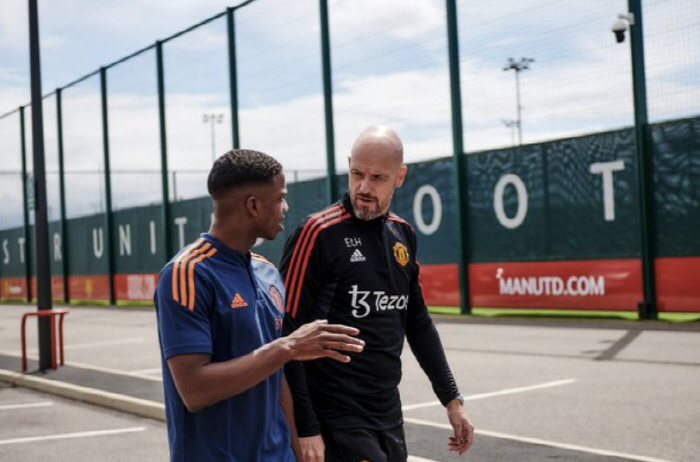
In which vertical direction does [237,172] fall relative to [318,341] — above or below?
above

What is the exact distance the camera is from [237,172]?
2807mm

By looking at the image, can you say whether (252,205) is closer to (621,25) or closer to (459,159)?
(621,25)

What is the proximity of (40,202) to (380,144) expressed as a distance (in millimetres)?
10334

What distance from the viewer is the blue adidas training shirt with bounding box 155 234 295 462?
264cm

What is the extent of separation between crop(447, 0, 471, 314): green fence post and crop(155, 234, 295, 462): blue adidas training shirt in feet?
58.2

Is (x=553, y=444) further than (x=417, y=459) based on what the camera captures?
Yes

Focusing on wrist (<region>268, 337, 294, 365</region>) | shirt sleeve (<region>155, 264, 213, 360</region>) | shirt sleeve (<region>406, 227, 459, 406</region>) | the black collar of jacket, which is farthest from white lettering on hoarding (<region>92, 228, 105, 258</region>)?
wrist (<region>268, 337, 294, 365</region>)

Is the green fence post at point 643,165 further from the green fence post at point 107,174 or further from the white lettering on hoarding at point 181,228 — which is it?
the green fence post at point 107,174

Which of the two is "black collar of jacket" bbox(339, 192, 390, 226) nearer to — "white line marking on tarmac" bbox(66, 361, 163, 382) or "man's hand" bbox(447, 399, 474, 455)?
"man's hand" bbox(447, 399, 474, 455)

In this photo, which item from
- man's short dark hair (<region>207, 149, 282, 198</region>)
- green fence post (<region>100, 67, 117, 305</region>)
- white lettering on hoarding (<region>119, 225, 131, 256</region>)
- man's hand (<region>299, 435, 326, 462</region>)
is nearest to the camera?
man's short dark hair (<region>207, 149, 282, 198</region>)

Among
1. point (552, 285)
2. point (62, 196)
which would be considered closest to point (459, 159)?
point (552, 285)

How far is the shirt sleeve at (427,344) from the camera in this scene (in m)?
3.90

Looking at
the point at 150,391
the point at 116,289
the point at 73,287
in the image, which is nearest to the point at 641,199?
the point at 150,391

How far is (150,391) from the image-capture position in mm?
9828
